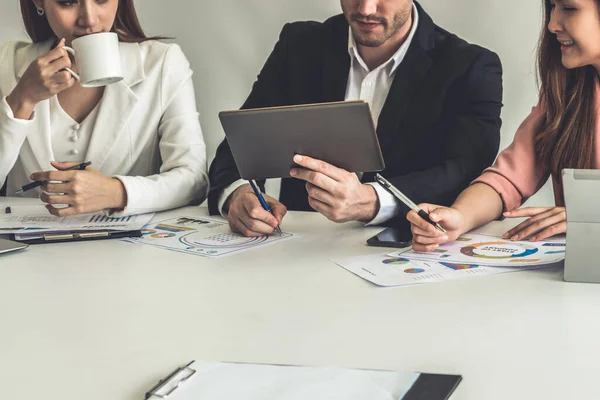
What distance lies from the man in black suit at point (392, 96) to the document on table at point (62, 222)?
0.20 m

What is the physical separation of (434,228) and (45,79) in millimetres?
1009

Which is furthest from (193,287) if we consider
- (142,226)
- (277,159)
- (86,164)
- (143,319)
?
(86,164)

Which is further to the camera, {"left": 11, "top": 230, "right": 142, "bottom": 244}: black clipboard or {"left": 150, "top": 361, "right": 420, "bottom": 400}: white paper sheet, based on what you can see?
{"left": 11, "top": 230, "right": 142, "bottom": 244}: black clipboard

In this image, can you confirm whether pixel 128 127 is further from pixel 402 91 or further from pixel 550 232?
pixel 550 232

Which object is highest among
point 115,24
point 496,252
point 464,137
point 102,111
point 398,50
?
point 115,24

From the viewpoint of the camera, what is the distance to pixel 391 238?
4.43ft

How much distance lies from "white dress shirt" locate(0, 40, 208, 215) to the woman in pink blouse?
0.74m

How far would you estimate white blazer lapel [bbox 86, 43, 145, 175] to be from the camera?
192cm

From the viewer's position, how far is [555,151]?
5.22ft

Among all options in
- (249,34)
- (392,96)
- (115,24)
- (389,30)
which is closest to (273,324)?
(392,96)

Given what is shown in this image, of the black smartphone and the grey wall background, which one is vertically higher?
the grey wall background

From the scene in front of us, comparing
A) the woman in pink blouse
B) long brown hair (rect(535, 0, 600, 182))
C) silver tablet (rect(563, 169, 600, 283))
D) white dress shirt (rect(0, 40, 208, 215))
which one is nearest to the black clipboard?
white dress shirt (rect(0, 40, 208, 215))

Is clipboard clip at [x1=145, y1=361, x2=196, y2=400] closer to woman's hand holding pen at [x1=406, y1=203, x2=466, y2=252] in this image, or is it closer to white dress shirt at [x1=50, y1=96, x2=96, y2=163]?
woman's hand holding pen at [x1=406, y1=203, x2=466, y2=252]

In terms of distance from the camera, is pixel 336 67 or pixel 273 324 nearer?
pixel 273 324
